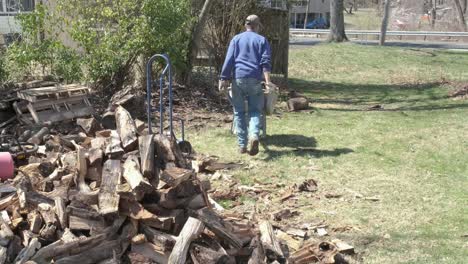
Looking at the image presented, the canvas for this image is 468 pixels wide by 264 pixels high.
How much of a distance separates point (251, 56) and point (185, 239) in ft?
13.8

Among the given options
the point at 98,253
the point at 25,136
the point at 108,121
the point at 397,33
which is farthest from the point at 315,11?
the point at 98,253

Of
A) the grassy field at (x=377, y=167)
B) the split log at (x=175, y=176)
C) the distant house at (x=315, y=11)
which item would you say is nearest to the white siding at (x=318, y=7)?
the distant house at (x=315, y=11)

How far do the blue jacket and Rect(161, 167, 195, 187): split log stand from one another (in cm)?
344

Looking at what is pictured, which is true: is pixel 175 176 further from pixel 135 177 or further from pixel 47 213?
pixel 47 213

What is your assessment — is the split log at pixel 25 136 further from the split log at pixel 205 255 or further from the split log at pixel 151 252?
the split log at pixel 205 255

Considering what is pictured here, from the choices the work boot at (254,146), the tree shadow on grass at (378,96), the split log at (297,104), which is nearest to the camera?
the work boot at (254,146)

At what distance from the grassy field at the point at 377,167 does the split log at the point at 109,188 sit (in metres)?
1.86

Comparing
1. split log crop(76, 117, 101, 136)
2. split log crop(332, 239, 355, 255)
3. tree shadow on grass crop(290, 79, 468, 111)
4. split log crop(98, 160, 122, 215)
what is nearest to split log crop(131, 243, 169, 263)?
split log crop(98, 160, 122, 215)

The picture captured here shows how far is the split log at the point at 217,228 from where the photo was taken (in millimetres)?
4505

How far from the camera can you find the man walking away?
796cm

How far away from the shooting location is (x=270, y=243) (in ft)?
15.6

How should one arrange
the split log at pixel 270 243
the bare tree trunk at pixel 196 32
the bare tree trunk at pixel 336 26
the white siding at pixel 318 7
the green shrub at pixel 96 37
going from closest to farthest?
the split log at pixel 270 243 < the green shrub at pixel 96 37 < the bare tree trunk at pixel 196 32 < the bare tree trunk at pixel 336 26 < the white siding at pixel 318 7

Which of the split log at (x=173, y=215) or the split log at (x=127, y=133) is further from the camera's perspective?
the split log at (x=127, y=133)

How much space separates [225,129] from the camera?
977 centimetres
